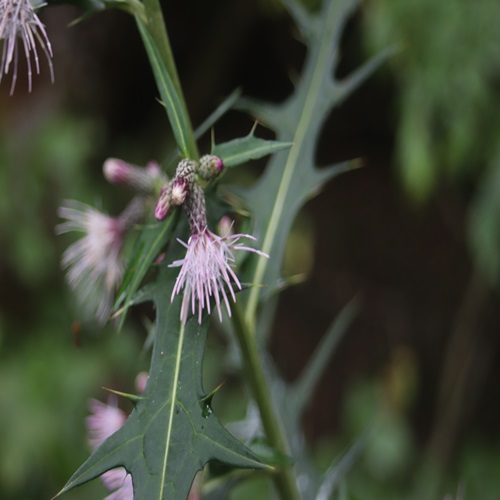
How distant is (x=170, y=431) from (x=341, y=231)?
245 centimetres

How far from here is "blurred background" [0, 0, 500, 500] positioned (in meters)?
2.25

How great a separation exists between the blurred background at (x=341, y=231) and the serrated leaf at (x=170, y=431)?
4.23 feet

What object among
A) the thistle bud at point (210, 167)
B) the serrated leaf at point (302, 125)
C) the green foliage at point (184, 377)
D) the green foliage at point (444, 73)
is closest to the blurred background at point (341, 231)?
the green foliage at point (444, 73)

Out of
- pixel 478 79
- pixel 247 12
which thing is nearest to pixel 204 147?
pixel 247 12

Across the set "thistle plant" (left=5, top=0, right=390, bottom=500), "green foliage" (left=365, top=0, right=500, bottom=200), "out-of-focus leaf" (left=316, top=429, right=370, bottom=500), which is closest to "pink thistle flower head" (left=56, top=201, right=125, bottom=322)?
"thistle plant" (left=5, top=0, right=390, bottom=500)

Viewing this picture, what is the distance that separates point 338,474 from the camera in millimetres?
1062

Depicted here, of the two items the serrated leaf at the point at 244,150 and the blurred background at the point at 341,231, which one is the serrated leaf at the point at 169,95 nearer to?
the serrated leaf at the point at 244,150

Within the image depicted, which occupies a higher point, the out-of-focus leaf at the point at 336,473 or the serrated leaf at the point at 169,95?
the serrated leaf at the point at 169,95

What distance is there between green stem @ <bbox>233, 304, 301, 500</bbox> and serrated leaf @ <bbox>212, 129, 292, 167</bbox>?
0.55 feet

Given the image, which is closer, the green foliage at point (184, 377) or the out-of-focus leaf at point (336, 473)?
the green foliage at point (184, 377)

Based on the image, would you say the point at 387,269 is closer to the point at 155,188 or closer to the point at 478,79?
the point at 478,79

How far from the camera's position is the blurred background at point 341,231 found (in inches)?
88.7

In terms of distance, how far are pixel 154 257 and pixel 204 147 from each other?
2245 mm

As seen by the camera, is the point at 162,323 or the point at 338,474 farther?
the point at 338,474
